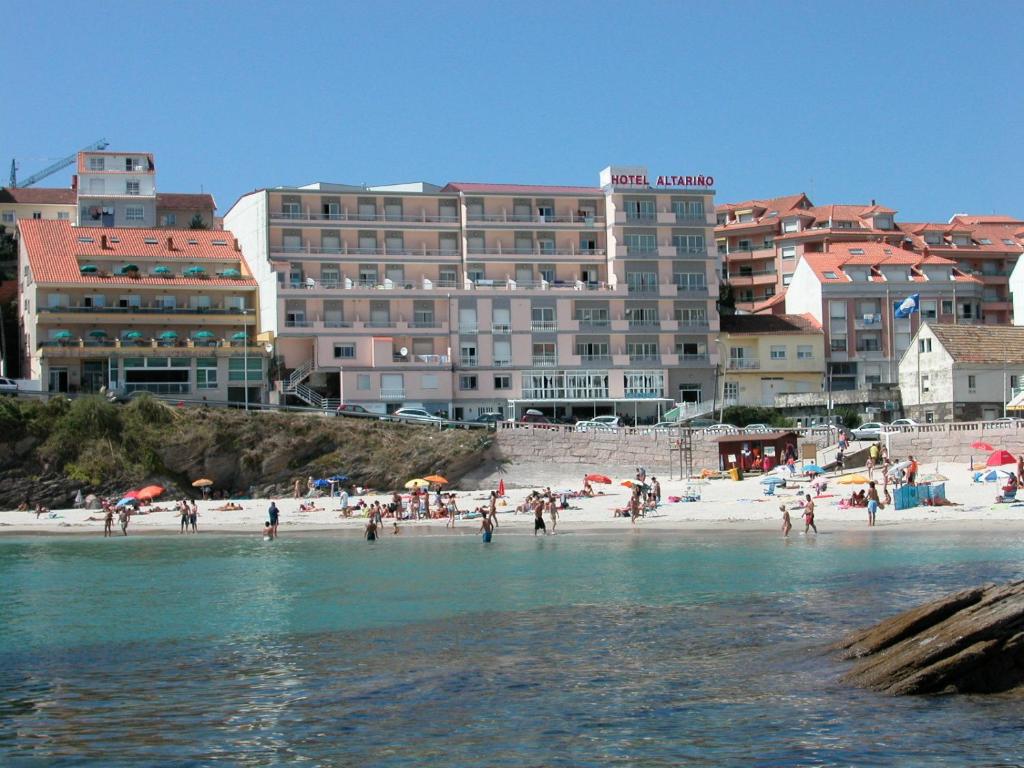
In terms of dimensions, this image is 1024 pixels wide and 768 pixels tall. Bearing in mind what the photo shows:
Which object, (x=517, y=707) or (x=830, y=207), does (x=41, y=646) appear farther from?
(x=830, y=207)

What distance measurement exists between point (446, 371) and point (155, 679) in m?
53.3

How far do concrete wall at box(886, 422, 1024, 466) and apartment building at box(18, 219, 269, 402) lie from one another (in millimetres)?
37669

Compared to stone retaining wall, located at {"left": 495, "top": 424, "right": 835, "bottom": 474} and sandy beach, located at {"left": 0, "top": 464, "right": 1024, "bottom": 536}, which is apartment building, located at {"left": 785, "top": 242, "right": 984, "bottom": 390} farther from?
sandy beach, located at {"left": 0, "top": 464, "right": 1024, "bottom": 536}

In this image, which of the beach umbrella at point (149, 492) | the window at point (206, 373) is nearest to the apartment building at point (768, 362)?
the window at point (206, 373)

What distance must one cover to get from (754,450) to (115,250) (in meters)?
43.0

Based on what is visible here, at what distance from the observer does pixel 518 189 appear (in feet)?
262

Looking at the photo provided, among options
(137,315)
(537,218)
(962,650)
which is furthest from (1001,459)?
(137,315)

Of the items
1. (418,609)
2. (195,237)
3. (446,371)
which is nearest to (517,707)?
(418,609)

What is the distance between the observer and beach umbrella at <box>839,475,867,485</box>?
49.2m

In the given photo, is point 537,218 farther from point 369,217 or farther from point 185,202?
point 185,202

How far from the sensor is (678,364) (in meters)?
78.1

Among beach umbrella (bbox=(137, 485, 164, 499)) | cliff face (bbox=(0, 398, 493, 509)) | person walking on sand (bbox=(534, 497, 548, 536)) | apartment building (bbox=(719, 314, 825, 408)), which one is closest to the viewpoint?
person walking on sand (bbox=(534, 497, 548, 536))

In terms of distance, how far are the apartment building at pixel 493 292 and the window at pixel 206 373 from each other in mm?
4390

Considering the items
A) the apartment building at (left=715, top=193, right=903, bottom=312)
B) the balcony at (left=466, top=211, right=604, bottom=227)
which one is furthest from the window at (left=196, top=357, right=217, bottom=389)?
the apartment building at (left=715, top=193, right=903, bottom=312)
